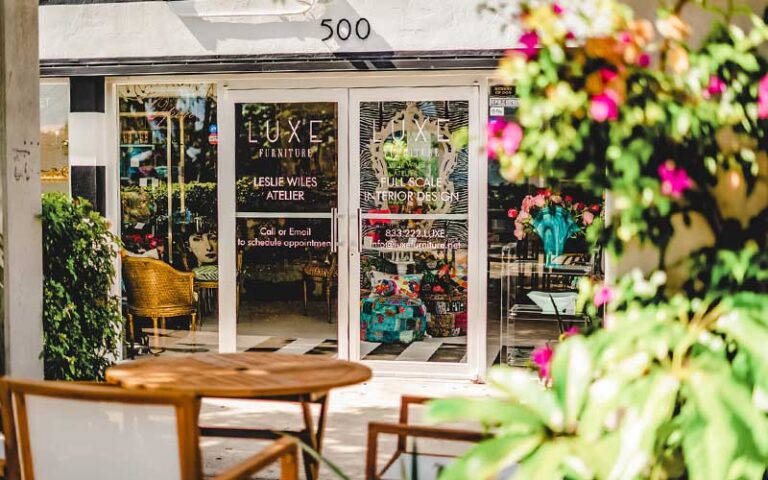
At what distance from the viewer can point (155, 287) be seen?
8477mm

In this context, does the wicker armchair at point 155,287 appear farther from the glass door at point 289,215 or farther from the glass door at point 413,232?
the glass door at point 413,232

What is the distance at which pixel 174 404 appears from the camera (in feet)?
9.49

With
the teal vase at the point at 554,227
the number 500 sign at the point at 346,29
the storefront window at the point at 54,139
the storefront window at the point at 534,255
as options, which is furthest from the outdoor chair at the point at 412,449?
the storefront window at the point at 54,139

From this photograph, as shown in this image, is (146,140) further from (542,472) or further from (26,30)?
(542,472)

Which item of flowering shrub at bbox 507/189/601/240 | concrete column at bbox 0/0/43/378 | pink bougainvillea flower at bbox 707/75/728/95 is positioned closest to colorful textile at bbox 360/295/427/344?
flowering shrub at bbox 507/189/601/240

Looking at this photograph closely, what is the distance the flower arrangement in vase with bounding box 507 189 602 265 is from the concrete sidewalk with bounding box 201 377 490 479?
50.2 inches

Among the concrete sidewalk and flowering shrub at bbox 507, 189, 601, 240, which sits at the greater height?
flowering shrub at bbox 507, 189, 601, 240

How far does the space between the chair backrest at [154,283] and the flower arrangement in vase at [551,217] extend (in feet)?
9.17

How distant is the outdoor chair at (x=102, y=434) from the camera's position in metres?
2.93

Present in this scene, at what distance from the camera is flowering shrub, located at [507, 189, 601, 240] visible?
8.02 m

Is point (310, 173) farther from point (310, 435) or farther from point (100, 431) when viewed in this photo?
point (100, 431)

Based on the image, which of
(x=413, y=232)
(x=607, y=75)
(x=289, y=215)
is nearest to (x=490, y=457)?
(x=607, y=75)

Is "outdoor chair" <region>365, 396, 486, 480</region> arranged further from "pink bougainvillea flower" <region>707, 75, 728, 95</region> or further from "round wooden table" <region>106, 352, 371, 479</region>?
"pink bougainvillea flower" <region>707, 75, 728, 95</region>

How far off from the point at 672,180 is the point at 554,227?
5.96 meters
